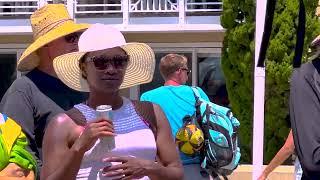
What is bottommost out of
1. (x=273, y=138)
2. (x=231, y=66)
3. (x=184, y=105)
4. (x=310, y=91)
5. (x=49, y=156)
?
(x=273, y=138)

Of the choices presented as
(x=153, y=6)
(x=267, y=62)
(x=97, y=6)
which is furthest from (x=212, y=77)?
(x=267, y=62)

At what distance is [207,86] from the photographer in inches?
605

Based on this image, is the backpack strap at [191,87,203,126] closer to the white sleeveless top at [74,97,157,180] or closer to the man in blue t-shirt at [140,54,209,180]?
the man in blue t-shirt at [140,54,209,180]

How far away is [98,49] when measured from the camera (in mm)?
3188

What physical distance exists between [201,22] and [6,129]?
12.0m

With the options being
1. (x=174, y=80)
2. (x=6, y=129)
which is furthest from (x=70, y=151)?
(x=174, y=80)

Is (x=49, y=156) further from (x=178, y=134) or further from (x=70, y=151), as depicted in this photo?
(x=178, y=134)

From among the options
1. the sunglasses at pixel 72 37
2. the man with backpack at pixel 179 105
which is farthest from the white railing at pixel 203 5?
the sunglasses at pixel 72 37

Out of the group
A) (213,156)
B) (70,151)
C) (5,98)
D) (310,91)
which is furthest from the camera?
(213,156)

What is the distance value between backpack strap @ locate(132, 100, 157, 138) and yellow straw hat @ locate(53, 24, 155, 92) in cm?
18

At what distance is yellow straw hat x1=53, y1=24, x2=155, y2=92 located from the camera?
3225mm

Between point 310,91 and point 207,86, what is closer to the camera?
point 310,91

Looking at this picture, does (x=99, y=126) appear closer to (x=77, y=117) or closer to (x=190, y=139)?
(x=77, y=117)

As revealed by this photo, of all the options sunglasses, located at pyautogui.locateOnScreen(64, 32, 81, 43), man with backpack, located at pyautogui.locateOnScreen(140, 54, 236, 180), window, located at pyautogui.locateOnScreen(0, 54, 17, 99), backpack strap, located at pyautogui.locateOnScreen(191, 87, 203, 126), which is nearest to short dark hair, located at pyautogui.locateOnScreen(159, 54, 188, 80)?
man with backpack, located at pyautogui.locateOnScreen(140, 54, 236, 180)
